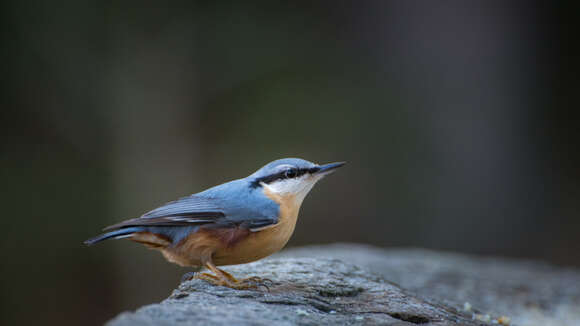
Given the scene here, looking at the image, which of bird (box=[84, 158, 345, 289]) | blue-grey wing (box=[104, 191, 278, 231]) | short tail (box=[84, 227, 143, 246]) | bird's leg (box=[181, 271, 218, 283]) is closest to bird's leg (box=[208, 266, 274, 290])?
bird (box=[84, 158, 345, 289])

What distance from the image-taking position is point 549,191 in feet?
28.7

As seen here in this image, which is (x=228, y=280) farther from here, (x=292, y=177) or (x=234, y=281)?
(x=292, y=177)

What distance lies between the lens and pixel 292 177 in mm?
3332

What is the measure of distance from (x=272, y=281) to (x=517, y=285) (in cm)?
295

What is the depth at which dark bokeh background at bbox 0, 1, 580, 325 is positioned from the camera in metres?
7.99

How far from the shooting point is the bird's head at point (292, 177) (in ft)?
10.9

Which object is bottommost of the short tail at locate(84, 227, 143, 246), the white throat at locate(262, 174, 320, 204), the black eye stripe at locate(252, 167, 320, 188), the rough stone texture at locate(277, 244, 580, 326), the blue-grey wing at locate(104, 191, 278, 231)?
the rough stone texture at locate(277, 244, 580, 326)

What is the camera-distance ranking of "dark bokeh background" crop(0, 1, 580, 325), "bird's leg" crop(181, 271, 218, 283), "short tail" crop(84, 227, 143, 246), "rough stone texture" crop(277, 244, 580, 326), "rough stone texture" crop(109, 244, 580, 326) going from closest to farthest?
A: "rough stone texture" crop(109, 244, 580, 326) → "short tail" crop(84, 227, 143, 246) → "bird's leg" crop(181, 271, 218, 283) → "rough stone texture" crop(277, 244, 580, 326) → "dark bokeh background" crop(0, 1, 580, 325)

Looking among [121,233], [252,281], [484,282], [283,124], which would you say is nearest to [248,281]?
[252,281]

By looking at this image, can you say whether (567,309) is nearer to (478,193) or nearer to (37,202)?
(478,193)

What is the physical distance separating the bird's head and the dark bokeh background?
5.16 meters

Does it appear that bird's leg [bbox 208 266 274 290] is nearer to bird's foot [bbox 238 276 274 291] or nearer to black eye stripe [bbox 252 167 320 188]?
bird's foot [bbox 238 276 274 291]

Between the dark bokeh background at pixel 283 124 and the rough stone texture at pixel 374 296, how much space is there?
2.79 m

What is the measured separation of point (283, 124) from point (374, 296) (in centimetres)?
604
